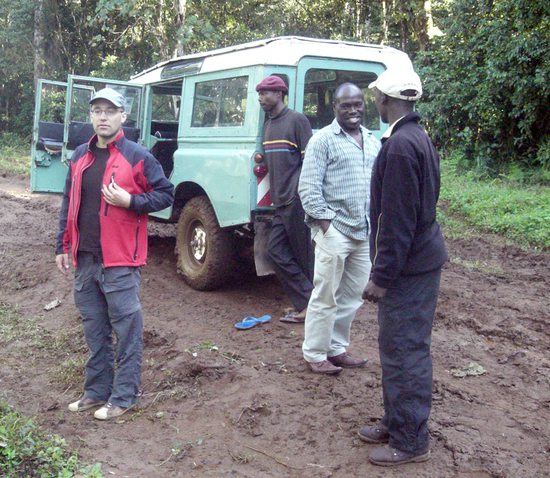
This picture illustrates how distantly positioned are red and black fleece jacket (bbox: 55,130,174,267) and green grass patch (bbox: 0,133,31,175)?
49.1ft

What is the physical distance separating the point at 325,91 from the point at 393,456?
11.8 feet

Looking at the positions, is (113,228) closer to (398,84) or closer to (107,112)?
(107,112)

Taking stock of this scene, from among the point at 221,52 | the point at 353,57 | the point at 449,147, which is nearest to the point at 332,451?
the point at 353,57

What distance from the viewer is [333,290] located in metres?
4.31

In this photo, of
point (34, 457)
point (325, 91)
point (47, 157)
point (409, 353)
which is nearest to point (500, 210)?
point (325, 91)

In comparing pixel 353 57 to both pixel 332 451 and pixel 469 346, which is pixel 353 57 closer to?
pixel 469 346

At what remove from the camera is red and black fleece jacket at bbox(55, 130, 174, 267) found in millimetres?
3977

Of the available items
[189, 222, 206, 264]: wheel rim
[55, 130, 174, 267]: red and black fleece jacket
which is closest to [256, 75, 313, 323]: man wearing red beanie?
[189, 222, 206, 264]: wheel rim

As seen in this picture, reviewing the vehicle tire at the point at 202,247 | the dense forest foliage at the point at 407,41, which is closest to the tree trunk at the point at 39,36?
the dense forest foliage at the point at 407,41

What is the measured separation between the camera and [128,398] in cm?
413

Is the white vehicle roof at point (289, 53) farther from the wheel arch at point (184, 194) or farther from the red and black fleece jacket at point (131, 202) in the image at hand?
the red and black fleece jacket at point (131, 202)

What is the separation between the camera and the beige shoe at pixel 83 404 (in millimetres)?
4215

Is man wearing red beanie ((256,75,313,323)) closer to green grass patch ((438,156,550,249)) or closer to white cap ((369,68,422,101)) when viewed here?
white cap ((369,68,422,101))

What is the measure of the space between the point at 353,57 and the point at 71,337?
11.1 ft
